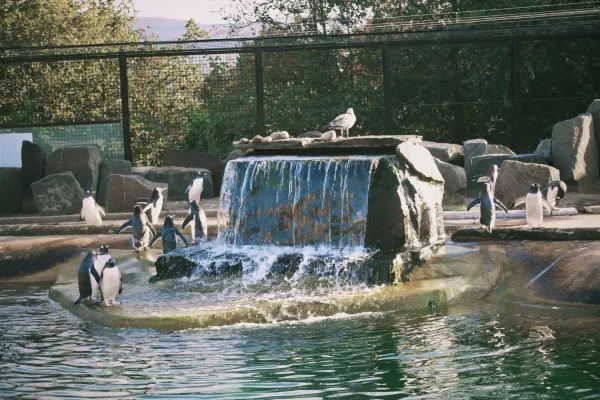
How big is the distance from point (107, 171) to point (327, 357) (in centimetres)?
929

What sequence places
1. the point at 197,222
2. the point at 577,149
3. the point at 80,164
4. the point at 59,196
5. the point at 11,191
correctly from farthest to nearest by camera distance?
the point at 80,164 < the point at 11,191 < the point at 59,196 < the point at 577,149 < the point at 197,222

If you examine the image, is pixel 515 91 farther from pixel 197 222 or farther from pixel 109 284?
pixel 109 284

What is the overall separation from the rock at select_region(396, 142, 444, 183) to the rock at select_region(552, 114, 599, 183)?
381 cm

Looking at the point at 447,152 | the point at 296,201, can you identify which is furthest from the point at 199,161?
the point at 296,201

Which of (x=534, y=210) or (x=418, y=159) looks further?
(x=534, y=210)

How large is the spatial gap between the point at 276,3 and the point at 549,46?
6.56 metres

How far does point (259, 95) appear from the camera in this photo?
16.7 meters

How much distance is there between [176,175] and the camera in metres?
15.6

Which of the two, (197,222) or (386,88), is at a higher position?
(386,88)

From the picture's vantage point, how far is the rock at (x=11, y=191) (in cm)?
1539

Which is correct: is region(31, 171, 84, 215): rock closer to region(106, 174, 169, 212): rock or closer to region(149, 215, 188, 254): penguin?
region(106, 174, 169, 212): rock

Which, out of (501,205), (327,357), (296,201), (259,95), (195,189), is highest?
(259,95)

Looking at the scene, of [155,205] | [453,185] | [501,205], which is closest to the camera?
[501,205]

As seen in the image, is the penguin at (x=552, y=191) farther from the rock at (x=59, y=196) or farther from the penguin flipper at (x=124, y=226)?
the rock at (x=59, y=196)
